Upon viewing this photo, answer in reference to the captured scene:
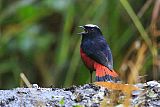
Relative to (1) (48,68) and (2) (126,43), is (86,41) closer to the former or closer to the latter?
(2) (126,43)

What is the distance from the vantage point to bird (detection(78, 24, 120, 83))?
4602mm

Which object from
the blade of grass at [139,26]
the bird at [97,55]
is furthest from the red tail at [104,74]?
the blade of grass at [139,26]

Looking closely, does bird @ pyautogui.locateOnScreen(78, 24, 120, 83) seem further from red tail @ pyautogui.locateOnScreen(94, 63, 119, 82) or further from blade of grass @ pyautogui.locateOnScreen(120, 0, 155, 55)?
blade of grass @ pyautogui.locateOnScreen(120, 0, 155, 55)

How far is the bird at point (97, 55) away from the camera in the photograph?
15.1ft

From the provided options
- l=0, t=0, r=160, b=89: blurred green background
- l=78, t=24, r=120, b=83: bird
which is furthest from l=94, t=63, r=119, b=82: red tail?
l=0, t=0, r=160, b=89: blurred green background

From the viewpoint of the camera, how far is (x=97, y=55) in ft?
15.9

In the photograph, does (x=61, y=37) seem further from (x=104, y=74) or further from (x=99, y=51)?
(x=104, y=74)

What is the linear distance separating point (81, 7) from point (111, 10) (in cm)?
52

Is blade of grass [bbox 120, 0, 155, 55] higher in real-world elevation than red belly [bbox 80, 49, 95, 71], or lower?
higher

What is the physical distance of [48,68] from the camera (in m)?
7.26

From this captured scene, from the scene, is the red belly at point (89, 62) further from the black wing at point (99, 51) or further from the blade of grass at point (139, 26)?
the blade of grass at point (139, 26)

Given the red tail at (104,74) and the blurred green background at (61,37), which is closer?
the red tail at (104,74)

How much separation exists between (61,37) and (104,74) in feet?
7.88

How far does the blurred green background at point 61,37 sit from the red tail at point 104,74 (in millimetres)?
1615
